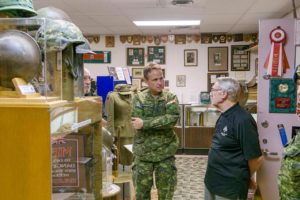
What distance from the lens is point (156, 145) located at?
310cm

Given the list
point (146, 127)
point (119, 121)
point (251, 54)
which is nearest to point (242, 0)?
point (119, 121)

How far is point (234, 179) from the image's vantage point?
8.66 ft

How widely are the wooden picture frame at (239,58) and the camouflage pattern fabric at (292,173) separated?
6568 mm

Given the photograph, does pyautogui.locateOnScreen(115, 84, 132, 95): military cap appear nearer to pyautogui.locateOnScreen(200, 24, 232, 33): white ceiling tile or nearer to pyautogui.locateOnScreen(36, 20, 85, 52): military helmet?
pyautogui.locateOnScreen(200, 24, 232, 33): white ceiling tile

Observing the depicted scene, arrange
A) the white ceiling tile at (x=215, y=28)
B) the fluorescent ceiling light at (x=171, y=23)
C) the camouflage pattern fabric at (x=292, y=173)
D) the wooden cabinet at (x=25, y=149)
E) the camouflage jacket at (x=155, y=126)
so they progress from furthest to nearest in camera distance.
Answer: the white ceiling tile at (x=215, y=28) < the fluorescent ceiling light at (x=171, y=23) < the camouflage jacket at (x=155, y=126) < the camouflage pattern fabric at (x=292, y=173) < the wooden cabinet at (x=25, y=149)

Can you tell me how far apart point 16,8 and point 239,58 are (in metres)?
7.58

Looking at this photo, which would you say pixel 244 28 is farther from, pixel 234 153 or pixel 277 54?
pixel 234 153

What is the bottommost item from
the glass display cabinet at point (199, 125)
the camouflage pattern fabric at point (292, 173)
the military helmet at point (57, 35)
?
the glass display cabinet at point (199, 125)

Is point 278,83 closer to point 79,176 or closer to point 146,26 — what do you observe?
point 79,176

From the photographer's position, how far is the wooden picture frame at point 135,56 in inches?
340

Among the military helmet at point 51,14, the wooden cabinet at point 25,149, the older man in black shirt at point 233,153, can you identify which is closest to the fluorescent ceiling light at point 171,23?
the older man in black shirt at point 233,153

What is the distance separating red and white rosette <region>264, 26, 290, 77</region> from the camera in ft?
11.5

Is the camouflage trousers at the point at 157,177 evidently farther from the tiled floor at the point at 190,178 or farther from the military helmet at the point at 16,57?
the military helmet at the point at 16,57

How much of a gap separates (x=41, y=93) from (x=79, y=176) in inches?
21.5
